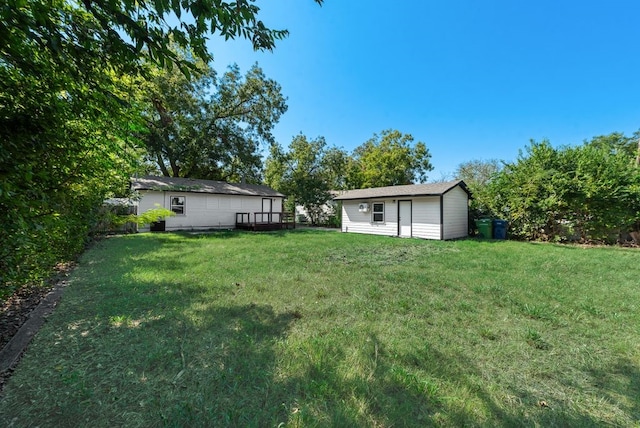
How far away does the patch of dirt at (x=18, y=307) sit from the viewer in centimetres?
273

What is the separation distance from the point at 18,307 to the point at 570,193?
53.8 feet

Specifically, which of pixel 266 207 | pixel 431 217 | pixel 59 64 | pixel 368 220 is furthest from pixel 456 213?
pixel 59 64

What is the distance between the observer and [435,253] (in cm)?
816

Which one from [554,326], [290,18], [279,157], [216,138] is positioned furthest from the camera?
[279,157]

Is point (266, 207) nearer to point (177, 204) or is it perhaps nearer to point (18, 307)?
point (177, 204)

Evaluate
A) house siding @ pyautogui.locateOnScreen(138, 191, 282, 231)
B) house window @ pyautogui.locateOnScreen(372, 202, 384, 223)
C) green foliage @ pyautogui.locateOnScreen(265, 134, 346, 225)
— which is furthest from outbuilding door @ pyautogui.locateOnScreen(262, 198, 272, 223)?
house window @ pyautogui.locateOnScreen(372, 202, 384, 223)

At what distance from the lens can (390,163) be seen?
2552cm

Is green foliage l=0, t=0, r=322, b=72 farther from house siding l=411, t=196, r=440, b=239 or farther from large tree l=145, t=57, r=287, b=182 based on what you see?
large tree l=145, t=57, r=287, b=182

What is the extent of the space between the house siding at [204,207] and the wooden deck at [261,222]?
0.45 metres

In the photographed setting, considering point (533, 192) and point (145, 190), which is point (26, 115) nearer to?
point (145, 190)

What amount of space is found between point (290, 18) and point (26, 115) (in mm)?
3297

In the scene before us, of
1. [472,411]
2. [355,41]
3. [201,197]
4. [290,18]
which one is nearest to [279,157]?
[201,197]

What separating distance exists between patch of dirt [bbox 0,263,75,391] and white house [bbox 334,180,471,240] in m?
12.3

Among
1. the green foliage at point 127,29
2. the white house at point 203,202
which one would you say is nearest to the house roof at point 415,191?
the white house at point 203,202
